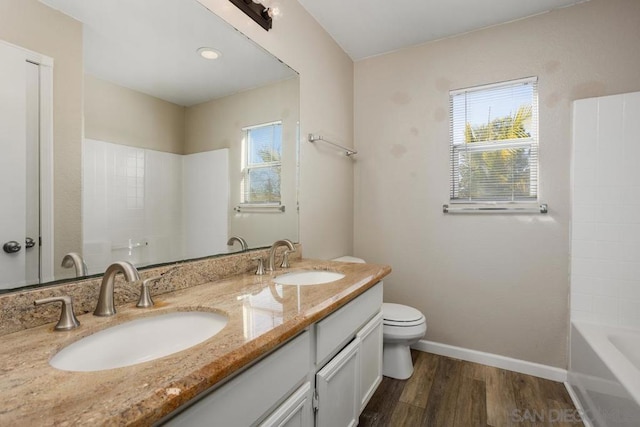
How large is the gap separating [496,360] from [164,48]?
2.75 metres

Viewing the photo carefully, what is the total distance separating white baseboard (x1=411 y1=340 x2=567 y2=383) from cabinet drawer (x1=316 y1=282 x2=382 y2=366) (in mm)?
1106

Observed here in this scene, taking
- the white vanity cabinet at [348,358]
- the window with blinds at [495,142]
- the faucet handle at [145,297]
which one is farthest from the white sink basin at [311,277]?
the window with blinds at [495,142]

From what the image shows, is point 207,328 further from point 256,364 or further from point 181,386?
point 181,386

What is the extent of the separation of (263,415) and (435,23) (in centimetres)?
256

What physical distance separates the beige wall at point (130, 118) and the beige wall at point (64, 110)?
0.04 meters

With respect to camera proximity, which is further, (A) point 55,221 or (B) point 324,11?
(B) point 324,11

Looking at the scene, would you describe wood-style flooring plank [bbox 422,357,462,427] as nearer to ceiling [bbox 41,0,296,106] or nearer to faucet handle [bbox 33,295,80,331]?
faucet handle [bbox 33,295,80,331]

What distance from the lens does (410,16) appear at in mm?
2150

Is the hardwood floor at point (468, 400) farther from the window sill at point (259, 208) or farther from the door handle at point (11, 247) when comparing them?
the door handle at point (11, 247)

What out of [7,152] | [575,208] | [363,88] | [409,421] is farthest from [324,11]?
[409,421]

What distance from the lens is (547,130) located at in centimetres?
208

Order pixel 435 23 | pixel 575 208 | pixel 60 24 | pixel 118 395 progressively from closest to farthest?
pixel 118 395 < pixel 60 24 < pixel 575 208 < pixel 435 23

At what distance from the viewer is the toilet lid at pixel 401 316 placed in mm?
2021

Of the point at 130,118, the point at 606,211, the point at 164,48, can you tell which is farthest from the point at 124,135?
the point at 606,211
